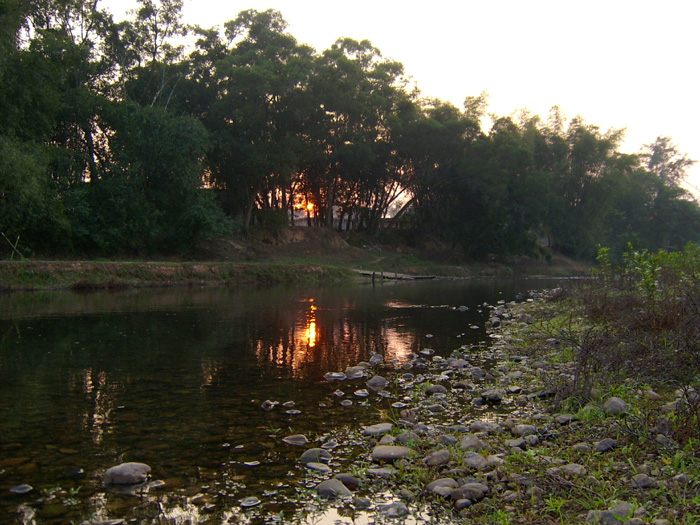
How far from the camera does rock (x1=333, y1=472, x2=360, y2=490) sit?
448cm

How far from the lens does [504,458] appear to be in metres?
4.80

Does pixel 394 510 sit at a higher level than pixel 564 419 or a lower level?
lower

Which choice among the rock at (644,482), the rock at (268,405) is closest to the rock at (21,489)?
the rock at (268,405)

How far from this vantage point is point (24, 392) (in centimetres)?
710

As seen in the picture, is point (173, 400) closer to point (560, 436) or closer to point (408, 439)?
point (408, 439)

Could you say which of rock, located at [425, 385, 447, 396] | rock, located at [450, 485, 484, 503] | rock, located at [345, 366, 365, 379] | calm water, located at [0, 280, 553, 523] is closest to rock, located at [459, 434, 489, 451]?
rock, located at [450, 485, 484, 503]

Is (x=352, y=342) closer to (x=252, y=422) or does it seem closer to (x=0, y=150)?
(x=252, y=422)

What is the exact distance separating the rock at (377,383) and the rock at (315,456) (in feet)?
8.41

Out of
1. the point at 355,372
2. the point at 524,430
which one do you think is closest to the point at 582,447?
the point at 524,430

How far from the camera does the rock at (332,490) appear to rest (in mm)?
4289

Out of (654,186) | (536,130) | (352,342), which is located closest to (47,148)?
(352,342)

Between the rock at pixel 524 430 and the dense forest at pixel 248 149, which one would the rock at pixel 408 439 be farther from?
the dense forest at pixel 248 149

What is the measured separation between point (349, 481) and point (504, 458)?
4.42 ft

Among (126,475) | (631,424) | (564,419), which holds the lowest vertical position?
(126,475)
